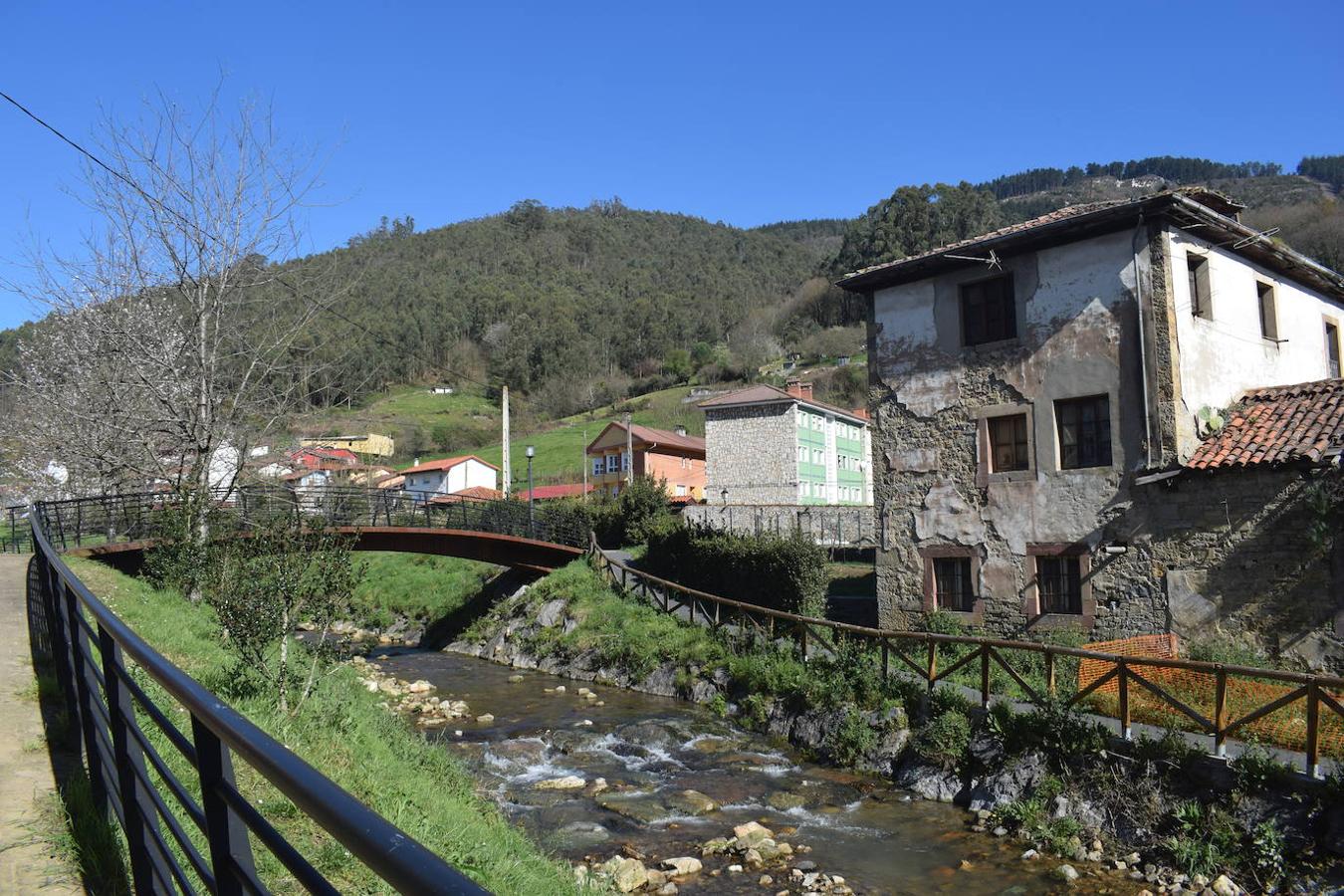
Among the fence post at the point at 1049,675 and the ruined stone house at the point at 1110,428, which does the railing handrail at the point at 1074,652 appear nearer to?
the fence post at the point at 1049,675

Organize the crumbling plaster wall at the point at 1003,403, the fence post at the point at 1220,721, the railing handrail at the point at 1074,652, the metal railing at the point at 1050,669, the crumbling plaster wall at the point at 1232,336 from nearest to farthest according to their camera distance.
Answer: the railing handrail at the point at 1074,652
the metal railing at the point at 1050,669
the fence post at the point at 1220,721
the crumbling plaster wall at the point at 1232,336
the crumbling plaster wall at the point at 1003,403

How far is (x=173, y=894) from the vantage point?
293cm

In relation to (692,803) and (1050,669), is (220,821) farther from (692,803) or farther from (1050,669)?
(1050,669)

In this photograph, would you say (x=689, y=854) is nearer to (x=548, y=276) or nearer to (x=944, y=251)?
(x=944, y=251)

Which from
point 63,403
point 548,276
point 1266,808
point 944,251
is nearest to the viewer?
point 1266,808

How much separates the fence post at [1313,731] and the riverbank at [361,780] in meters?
8.39

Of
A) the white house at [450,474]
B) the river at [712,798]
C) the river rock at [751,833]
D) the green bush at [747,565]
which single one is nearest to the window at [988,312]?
the green bush at [747,565]

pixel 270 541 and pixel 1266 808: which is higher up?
pixel 270 541

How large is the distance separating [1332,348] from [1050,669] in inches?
559

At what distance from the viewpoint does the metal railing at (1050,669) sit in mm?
10625

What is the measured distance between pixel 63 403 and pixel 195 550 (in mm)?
11558

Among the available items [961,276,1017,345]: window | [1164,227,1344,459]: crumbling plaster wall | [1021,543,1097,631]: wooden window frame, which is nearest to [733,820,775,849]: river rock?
[1021,543,1097,631]: wooden window frame

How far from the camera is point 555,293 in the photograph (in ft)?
411

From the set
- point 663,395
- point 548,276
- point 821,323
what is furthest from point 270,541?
point 548,276
